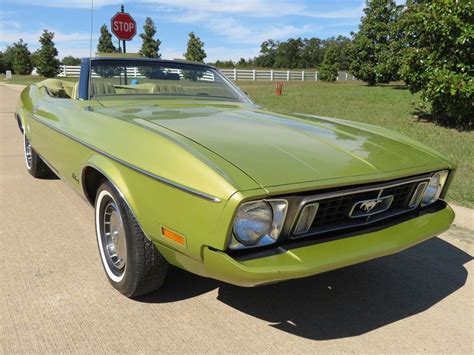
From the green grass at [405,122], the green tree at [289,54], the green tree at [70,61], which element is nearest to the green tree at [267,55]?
the green tree at [289,54]

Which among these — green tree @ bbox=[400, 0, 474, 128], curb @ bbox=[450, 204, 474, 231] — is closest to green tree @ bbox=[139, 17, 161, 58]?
green tree @ bbox=[400, 0, 474, 128]

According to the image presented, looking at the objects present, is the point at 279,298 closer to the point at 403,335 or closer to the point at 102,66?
the point at 403,335

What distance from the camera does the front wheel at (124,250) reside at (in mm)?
2277

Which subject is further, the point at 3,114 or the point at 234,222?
the point at 3,114

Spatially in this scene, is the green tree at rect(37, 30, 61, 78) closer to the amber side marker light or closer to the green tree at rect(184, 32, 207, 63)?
the green tree at rect(184, 32, 207, 63)

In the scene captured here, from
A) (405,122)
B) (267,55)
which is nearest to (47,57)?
(405,122)

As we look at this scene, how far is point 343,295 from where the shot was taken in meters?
2.64

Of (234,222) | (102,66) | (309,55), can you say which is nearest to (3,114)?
(102,66)

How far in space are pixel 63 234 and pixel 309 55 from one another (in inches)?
3559

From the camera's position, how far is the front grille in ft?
6.71

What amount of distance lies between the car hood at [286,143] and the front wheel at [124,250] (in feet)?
1.64

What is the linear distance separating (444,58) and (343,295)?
6.54 m

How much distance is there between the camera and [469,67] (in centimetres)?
734

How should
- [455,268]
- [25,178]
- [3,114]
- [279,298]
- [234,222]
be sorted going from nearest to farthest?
[234,222] < [279,298] < [455,268] < [25,178] < [3,114]
